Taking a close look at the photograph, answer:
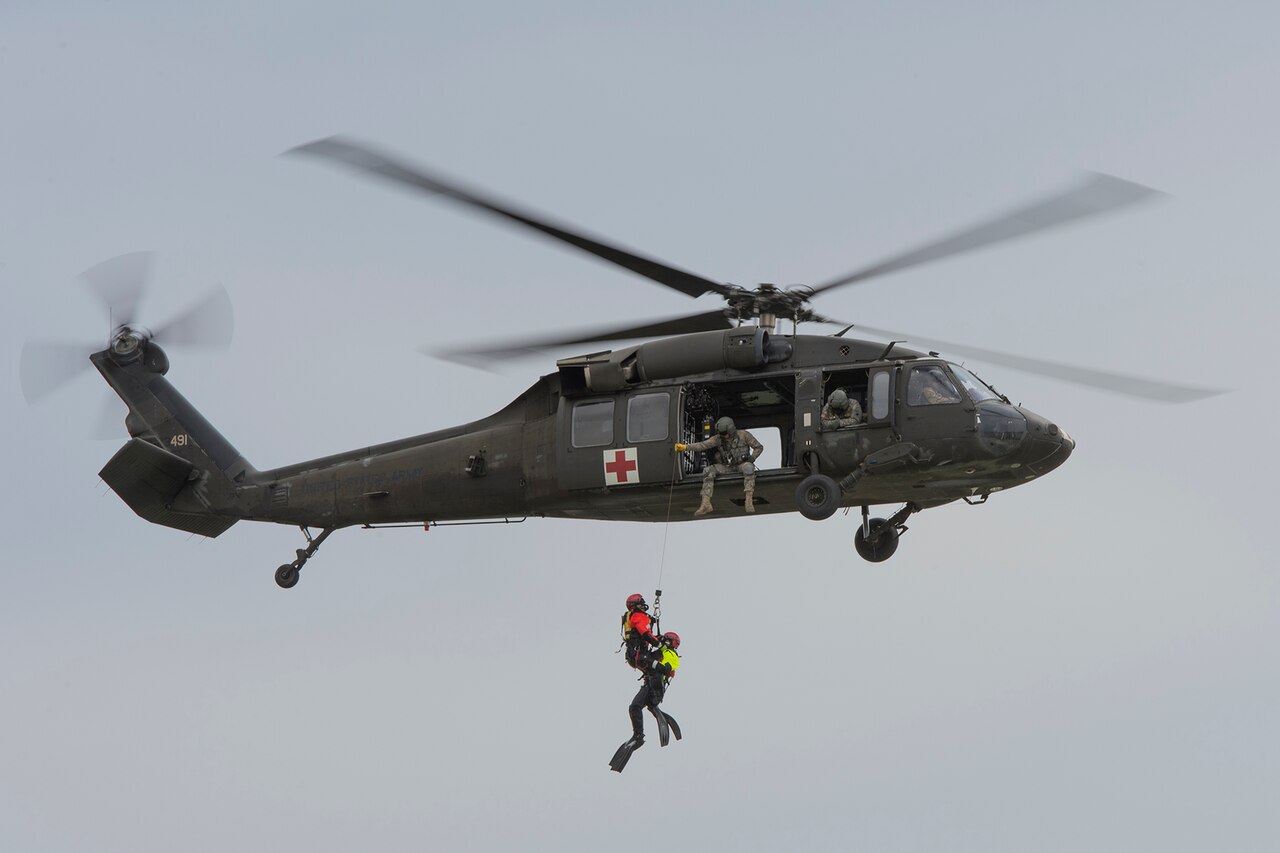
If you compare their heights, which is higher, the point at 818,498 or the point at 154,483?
the point at 818,498

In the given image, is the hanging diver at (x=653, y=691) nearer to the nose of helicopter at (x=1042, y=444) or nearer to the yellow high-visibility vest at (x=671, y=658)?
the yellow high-visibility vest at (x=671, y=658)

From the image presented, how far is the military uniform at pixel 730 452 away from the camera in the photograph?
22.0 meters

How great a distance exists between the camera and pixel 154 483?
26.2 m

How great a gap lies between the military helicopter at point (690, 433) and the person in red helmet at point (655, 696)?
173cm

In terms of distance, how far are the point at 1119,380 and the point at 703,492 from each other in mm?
5140

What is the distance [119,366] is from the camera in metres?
28.1

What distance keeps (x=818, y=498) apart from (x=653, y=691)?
3.51 meters

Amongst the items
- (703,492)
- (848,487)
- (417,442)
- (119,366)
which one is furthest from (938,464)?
(119,366)

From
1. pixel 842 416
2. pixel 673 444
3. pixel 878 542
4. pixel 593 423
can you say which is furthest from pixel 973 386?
pixel 593 423

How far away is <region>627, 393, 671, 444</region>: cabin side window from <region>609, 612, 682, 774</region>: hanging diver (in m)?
2.09

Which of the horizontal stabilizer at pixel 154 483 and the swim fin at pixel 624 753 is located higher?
the horizontal stabilizer at pixel 154 483

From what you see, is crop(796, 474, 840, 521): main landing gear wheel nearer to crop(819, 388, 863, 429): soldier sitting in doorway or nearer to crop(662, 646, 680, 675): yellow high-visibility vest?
crop(819, 388, 863, 429): soldier sitting in doorway

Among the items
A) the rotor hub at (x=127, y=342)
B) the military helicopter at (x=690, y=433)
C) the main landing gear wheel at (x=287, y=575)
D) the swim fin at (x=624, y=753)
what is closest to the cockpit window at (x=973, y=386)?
the military helicopter at (x=690, y=433)

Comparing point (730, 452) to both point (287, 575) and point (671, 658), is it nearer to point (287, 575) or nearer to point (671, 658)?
point (671, 658)
